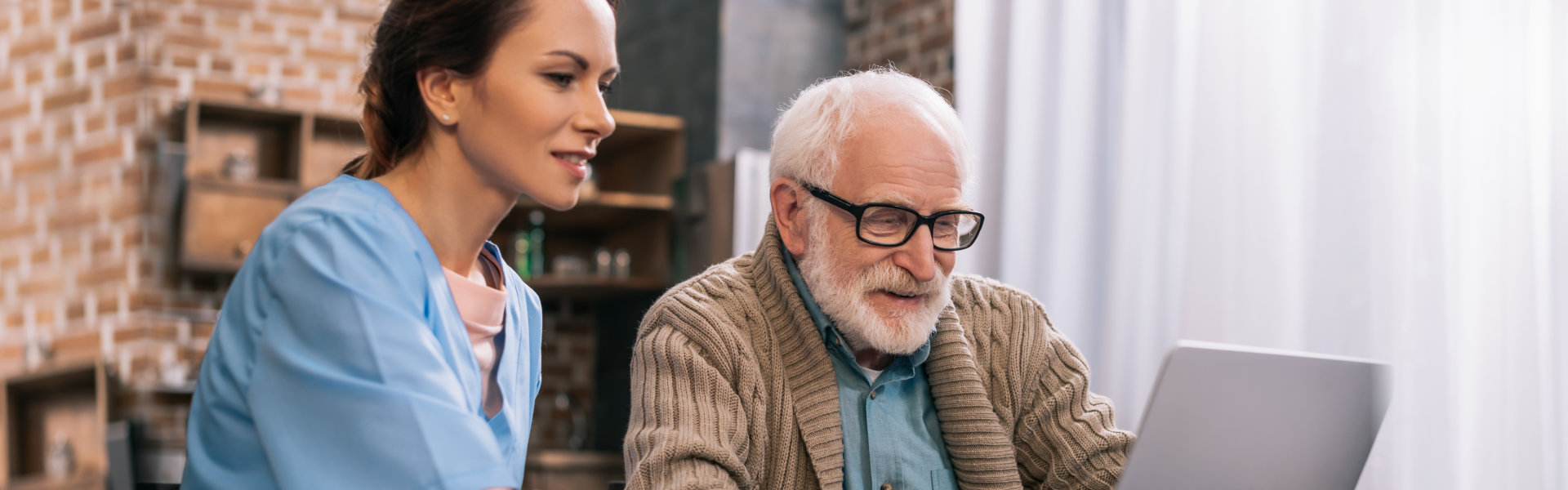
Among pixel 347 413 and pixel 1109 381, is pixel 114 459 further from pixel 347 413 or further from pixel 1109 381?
pixel 1109 381

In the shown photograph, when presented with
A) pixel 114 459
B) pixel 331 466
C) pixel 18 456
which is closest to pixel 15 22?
pixel 18 456

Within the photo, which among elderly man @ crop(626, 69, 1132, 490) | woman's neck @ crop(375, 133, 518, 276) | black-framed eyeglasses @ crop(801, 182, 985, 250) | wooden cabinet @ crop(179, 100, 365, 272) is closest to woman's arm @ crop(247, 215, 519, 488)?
woman's neck @ crop(375, 133, 518, 276)

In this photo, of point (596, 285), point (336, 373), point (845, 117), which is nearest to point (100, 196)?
point (596, 285)

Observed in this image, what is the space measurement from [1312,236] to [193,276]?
3.85 m

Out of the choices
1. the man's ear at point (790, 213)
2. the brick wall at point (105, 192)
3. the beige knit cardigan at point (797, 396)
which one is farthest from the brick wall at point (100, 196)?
→ the beige knit cardigan at point (797, 396)

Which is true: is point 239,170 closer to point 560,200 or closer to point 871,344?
point 871,344

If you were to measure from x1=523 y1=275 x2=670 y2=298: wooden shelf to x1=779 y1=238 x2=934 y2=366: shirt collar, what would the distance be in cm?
272

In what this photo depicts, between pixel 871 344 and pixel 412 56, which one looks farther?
pixel 871 344

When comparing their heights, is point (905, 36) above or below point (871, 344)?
above

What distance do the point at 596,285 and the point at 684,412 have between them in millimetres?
3029

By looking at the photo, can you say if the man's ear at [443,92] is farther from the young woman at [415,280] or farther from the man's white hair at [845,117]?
the man's white hair at [845,117]

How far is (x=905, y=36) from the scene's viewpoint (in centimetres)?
423

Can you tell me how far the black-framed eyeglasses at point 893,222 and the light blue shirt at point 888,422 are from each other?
127 mm

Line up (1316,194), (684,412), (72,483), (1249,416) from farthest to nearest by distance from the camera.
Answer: (72,483)
(1316,194)
(684,412)
(1249,416)
